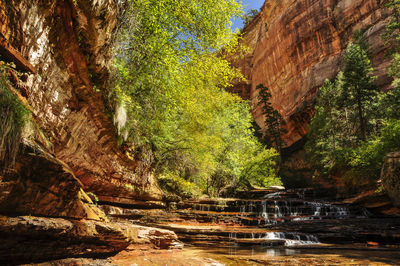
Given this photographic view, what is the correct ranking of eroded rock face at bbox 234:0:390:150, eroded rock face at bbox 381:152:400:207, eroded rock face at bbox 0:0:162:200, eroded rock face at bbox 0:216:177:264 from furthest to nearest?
eroded rock face at bbox 234:0:390:150, eroded rock face at bbox 381:152:400:207, eroded rock face at bbox 0:0:162:200, eroded rock face at bbox 0:216:177:264

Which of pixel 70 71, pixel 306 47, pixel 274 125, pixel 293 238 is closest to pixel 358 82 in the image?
pixel 306 47

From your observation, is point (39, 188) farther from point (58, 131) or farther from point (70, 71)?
point (70, 71)

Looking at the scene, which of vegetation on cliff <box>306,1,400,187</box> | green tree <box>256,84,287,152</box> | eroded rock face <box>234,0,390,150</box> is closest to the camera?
vegetation on cliff <box>306,1,400,187</box>

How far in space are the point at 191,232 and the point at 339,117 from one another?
103 ft

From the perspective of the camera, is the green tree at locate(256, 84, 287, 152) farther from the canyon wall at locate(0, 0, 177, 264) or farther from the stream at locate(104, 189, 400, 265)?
the canyon wall at locate(0, 0, 177, 264)

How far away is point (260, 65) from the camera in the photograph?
51500 mm

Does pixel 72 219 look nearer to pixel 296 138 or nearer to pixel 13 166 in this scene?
pixel 13 166

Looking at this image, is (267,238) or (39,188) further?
(267,238)

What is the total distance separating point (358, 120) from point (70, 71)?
109 feet

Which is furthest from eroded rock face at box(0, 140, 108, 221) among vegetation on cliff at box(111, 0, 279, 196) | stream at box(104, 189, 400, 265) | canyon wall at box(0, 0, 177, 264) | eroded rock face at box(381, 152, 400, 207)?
eroded rock face at box(381, 152, 400, 207)

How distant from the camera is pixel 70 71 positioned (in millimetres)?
5070

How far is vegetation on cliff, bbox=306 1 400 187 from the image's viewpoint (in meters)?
16.4

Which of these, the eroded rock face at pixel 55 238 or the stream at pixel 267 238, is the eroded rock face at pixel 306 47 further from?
the eroded rock face at pixel 55 238

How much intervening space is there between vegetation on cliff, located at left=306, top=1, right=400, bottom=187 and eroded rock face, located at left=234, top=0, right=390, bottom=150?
5.26 meters
